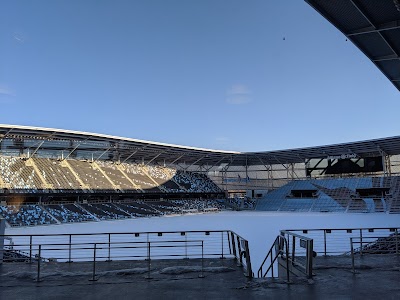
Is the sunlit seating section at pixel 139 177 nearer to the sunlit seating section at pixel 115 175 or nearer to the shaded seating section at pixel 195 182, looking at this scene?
the sunlit seating section at pixel 115 175

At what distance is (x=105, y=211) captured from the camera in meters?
44.8

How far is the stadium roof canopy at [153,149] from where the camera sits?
141 ft

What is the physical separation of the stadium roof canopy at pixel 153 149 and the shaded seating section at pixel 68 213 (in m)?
8.30

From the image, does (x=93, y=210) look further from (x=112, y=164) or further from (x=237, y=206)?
(x=237, y=206)

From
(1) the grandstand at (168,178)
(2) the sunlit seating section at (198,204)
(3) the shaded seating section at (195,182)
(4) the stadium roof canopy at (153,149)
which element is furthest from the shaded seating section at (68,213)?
(3) the shaded seating section at (195,182)

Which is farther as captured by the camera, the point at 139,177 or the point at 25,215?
the point at 139,177

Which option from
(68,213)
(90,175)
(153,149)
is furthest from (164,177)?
(68,213)

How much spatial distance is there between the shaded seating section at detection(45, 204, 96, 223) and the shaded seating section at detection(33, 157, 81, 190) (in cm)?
316

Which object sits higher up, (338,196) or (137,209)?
(338,196)

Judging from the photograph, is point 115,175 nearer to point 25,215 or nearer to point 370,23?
point 25,215

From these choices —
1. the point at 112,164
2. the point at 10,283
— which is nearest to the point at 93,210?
the point at 112,164

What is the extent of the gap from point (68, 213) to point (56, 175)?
A: 26.3ft

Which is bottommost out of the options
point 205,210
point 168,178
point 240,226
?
point 205,210

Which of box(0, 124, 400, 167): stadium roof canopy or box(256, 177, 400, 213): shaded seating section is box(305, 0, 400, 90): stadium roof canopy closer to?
box(0, 124, 400, 167): stadium roof canopy
